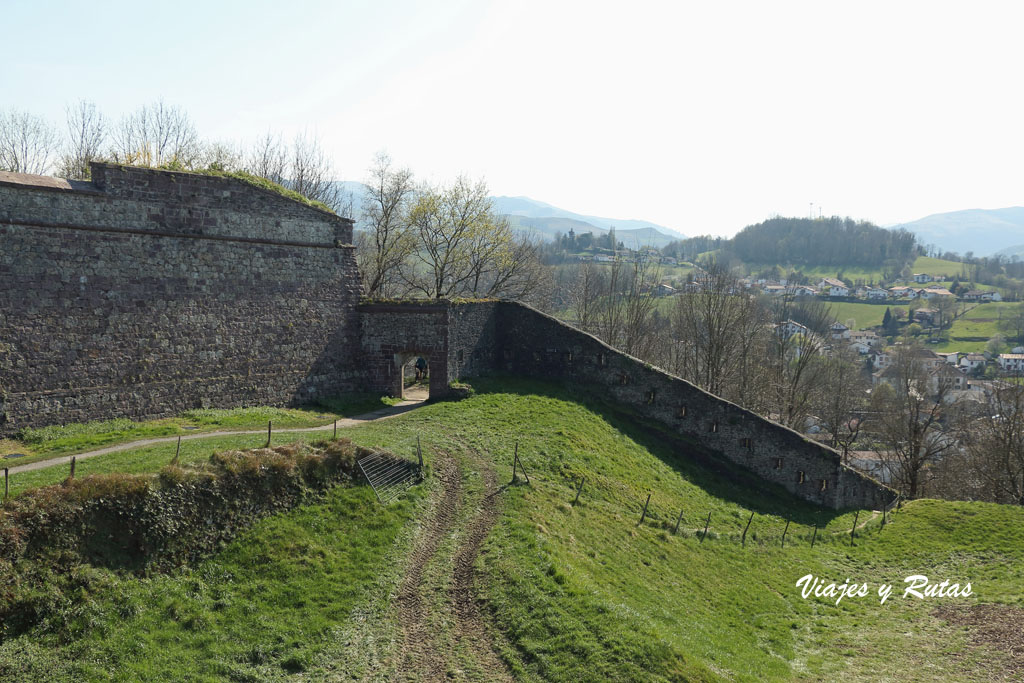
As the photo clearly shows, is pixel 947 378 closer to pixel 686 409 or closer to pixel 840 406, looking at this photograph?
pixel 840 406

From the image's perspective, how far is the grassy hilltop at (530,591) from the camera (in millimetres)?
11195

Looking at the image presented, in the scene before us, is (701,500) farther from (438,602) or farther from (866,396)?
(866,396)

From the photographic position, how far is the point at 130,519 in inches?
500

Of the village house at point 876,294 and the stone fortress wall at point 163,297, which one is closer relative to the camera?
the stone fortress wall at point 163,297

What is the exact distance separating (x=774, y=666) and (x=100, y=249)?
21531mm

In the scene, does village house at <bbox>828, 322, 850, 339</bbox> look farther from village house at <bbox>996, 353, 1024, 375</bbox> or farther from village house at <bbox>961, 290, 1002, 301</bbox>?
village house at <bbox>961, 290, 1002, 301</bbox>

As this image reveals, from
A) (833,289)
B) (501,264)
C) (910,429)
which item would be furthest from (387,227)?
(833,289)

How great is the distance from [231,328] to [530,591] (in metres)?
15.4

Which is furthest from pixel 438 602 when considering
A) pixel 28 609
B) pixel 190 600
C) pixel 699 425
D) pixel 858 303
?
pixel 858 303

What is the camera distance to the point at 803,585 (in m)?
18.8

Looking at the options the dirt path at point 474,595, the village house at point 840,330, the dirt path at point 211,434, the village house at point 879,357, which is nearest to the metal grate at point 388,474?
the dirt path at point 474,595

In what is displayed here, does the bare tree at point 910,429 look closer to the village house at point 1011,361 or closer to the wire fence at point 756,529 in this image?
the wire fence at point 756,529

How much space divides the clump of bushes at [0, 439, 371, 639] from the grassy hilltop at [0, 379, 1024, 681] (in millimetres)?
298

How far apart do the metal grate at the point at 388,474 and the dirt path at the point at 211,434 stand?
412 centimetres
